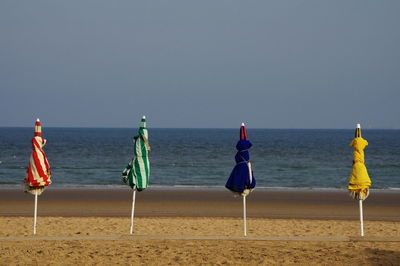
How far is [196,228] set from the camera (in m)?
16.3

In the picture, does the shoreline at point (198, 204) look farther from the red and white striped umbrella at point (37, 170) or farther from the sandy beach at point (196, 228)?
the red and white striped umbrella at point (37, 170)

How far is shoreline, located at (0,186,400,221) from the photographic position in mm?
19891

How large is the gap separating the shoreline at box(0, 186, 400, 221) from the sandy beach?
0.03m

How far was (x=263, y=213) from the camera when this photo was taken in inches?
795

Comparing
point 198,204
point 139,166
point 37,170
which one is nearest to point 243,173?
point 139,166

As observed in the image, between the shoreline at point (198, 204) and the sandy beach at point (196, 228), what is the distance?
3cm

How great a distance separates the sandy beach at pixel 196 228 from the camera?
11.5 meters

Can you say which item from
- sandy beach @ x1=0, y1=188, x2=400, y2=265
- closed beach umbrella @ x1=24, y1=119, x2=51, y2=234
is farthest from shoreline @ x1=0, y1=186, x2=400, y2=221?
closed beach umbrella @ x1=24, y1=119, x2=51, y2=234

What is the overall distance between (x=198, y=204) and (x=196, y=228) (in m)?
6.25

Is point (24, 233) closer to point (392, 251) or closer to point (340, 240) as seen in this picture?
point (340, 240)

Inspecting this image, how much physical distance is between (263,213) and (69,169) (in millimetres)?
31661

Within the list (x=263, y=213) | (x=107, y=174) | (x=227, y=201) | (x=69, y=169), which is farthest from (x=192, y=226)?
(x=69, y=169)

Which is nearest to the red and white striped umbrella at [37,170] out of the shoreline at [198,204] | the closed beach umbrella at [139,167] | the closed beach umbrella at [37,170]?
the closed beach umbrella at [37,170]

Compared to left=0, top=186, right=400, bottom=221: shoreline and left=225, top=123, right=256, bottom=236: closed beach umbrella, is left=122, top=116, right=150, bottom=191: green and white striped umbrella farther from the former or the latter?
left=0, top=186, right=400, bottom=221: shoreline
